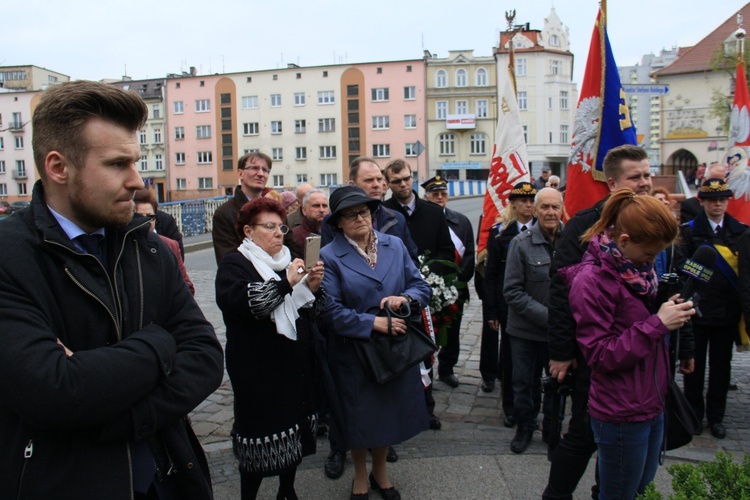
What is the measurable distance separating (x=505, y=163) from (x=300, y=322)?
4607 millimetres

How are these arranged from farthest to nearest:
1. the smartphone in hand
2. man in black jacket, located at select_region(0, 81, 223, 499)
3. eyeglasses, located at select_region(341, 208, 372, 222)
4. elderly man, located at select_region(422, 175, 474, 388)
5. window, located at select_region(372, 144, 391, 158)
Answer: window, located at select_region(372, 144, 391, 158) < elderly man, located at select_region(422, 175, 474, 388) < eyeglasses, located at select_region(341, 208, 372, 222) < the smartphone in hand < man in black jacket, located at select_region(0, 81, 223, 499)

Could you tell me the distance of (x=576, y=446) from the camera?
10.7 feet

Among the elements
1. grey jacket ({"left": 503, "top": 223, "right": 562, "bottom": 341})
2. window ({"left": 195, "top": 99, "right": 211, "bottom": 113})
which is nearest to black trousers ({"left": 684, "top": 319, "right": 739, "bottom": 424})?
grey jacket ({"left": 503, "top": 223, "right": 562, "bottom": 341})

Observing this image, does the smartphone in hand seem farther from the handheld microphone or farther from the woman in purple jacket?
the handheld microphone

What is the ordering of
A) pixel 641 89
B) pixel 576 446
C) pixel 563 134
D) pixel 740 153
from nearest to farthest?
1. pixel 576 446
2. pixel 740 153
3. pixel 641 89
4. pixel 563 134

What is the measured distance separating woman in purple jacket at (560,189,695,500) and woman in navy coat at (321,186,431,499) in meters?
1.24

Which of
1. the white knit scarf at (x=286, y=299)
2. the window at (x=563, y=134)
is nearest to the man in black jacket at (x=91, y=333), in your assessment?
the white knit scarf at (x=286, y=299)

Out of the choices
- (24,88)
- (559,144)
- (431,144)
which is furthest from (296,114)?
(24,88)

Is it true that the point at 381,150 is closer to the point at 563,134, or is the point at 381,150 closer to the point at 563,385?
the point at 563,134

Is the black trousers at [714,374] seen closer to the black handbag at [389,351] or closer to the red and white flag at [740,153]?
the red and white flag at [740,153]

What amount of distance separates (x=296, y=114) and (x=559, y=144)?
28577 mm

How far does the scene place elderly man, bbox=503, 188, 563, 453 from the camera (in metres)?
4.73

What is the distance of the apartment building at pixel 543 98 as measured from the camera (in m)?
63.2

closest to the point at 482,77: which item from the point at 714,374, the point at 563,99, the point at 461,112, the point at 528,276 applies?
the point at 461,112
